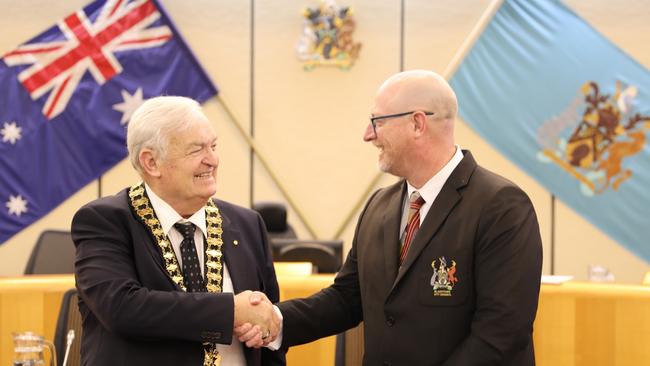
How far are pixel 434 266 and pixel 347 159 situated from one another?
19.5 feet

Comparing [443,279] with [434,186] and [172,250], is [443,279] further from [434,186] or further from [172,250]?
[172,250]

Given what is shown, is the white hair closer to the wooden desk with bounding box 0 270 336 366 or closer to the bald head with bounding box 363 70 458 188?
the bald head with bounding box 363 70 458 188

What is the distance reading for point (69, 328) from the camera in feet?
11.1

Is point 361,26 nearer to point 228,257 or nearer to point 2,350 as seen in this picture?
point 2,350

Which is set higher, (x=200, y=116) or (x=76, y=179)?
(x=200, y=116)

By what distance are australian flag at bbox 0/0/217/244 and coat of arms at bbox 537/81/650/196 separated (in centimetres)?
330

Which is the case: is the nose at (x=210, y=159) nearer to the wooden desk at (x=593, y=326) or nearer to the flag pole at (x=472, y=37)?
the wooden desk at (x=593, y=326)

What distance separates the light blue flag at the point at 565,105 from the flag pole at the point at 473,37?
0.04m

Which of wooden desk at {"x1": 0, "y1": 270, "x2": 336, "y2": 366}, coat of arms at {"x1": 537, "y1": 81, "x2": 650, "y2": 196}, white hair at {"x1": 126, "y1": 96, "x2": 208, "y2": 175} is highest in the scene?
white hair at {"x1": 126, "y1": 96, "x2": 208, "y2": 175}

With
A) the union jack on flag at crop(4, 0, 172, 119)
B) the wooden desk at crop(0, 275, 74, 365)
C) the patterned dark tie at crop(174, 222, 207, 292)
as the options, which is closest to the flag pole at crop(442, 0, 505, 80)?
the union jack on flag at crop(4, 0, 172, 119)

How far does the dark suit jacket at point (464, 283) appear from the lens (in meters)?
2.50

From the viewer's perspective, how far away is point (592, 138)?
808cm

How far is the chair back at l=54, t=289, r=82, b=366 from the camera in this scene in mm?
3371

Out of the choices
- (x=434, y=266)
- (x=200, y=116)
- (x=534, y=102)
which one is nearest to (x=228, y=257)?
(x=200, y=116)
